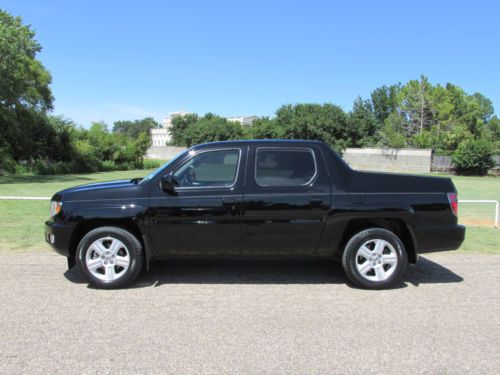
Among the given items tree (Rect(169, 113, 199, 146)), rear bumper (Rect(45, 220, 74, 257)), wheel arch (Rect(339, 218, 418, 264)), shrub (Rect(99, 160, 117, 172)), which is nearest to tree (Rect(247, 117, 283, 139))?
tree (Rect(169, 113, 199, 146))

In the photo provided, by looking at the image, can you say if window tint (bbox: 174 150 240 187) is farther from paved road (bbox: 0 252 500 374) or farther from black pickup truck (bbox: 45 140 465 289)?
paved road (bbox: 0 252 500 374)

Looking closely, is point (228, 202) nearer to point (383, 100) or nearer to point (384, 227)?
point (384, 227)

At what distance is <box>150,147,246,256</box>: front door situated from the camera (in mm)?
5227

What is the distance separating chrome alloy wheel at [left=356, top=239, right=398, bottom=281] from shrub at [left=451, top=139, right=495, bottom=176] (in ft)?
167

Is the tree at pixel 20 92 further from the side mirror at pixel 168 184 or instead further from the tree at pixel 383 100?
the tree at pixel 383 100

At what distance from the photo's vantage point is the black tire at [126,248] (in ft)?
17.2

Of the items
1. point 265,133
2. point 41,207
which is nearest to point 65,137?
point 41,207

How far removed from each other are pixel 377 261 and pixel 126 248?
10.1 ft

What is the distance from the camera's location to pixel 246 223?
17.1ft

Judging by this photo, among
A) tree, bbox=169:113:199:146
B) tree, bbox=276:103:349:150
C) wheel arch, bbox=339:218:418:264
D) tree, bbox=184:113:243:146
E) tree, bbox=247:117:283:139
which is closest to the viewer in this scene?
wheel arch, bbox=339:218:418:264

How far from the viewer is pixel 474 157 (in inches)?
1970

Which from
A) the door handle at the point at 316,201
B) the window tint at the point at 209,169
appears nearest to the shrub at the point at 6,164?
the window tint at the point at 209,169

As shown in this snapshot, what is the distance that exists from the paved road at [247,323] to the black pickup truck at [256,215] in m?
0.45

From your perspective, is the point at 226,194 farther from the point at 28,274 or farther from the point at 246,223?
the point at 28,274
